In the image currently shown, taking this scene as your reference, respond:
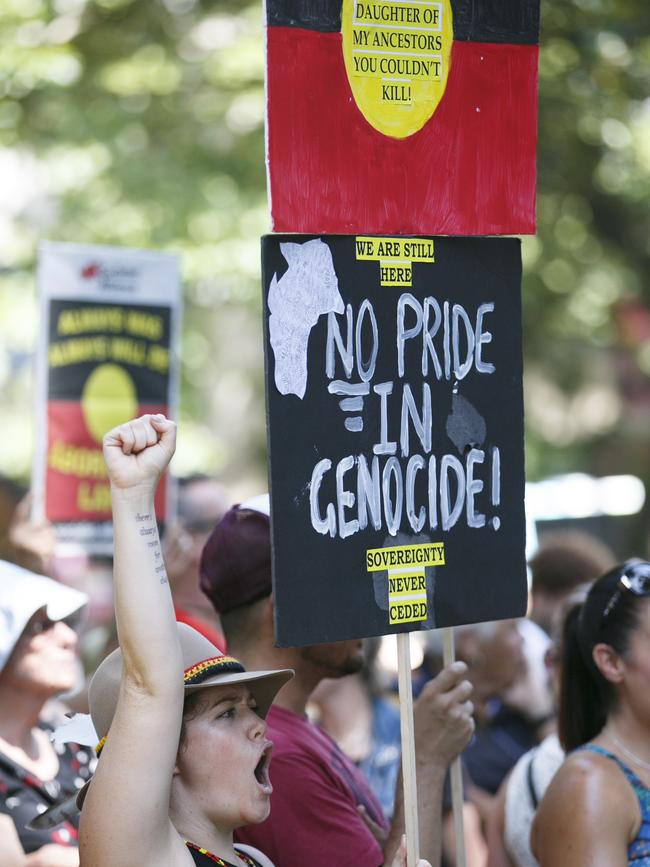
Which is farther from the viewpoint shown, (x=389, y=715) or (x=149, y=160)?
(x=149, y=160)

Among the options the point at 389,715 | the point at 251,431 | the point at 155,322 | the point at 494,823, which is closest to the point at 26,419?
the point at 251,431

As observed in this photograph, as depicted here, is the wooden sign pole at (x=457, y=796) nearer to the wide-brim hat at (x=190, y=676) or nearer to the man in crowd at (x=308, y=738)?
the man in crowd at (x=308, y=738)

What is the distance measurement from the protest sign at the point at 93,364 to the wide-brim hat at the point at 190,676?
382 cm

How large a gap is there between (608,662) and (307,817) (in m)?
0.93

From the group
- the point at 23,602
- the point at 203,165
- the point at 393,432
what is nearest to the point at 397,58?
the point at 393,432

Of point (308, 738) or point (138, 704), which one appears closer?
point (138, 704)

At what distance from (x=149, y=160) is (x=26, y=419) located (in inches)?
208

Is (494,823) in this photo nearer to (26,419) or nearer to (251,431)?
(26,419)

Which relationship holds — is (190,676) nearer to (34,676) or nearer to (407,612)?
(407,612)

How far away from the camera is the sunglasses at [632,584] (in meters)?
3.61

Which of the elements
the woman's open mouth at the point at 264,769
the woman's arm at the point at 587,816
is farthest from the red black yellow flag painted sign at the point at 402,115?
the woman's arm at the point at 587,816

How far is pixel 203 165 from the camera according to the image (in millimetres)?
14078

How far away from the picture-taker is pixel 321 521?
295cm

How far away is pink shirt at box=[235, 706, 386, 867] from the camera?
319cm
